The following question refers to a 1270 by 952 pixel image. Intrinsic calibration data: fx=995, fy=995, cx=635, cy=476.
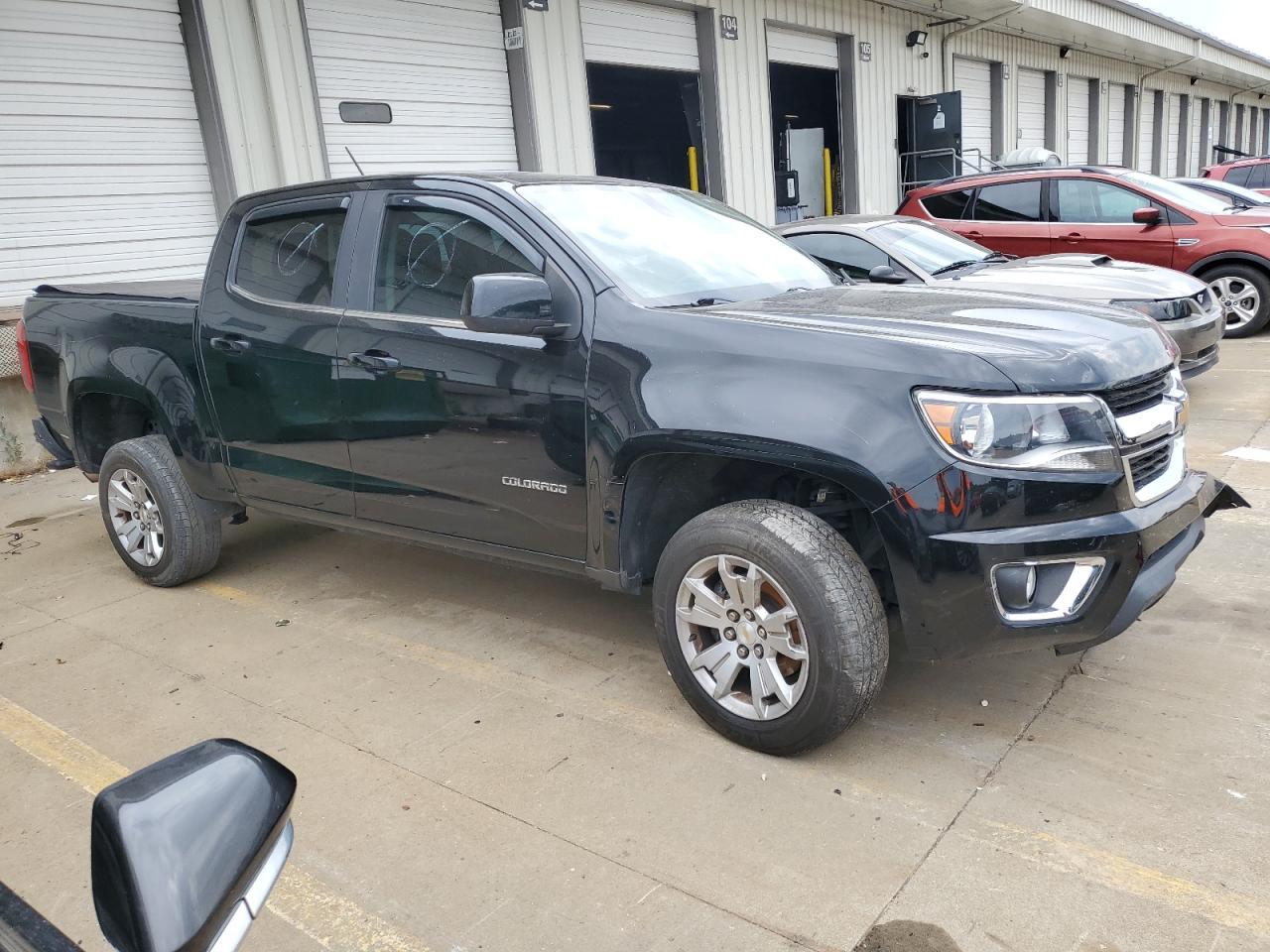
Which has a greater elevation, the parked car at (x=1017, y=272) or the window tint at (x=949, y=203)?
the window tint at (x=949, y=203)

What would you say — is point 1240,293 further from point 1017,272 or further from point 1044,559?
point 1044,559

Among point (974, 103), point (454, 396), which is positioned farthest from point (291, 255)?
point (974, 103)

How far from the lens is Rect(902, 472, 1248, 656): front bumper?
2.61 meters

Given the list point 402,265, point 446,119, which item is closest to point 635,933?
point 402,265

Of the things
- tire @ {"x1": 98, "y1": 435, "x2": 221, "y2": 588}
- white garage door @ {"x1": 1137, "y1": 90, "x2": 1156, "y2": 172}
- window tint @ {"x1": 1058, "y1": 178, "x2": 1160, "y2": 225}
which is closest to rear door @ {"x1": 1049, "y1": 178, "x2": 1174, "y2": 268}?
window tint @ {"x1": 1058, "y1": 178, "x2": 1160, "y2": 225}

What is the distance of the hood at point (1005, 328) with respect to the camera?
2670mm

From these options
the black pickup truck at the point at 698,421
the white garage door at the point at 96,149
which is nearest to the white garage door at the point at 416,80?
the white garage door at the point at 96,149

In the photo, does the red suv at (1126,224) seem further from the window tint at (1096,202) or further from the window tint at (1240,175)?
the window tint at (1240,175)

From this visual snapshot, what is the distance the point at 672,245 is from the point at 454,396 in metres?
0.98

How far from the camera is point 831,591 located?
2.73m

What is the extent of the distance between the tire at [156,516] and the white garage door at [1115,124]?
81.1 ft

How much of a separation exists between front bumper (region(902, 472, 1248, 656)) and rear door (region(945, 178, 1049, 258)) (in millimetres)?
Answer: 7628

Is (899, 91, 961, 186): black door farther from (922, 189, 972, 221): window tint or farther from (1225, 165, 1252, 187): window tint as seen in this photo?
(922, 189, 972, 221): window tint

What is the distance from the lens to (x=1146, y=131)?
26.2 meters
